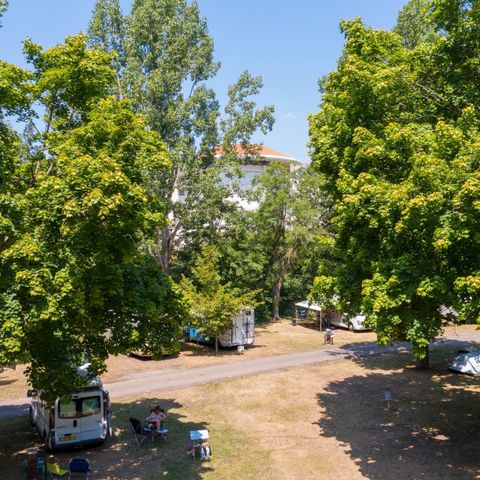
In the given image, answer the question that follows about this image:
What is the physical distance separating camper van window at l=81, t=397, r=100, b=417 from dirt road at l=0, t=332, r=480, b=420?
5638 millimetres

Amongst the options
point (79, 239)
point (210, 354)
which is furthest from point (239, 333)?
point (79, 239)

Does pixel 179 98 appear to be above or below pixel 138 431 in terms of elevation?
above

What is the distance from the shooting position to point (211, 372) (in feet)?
81.3

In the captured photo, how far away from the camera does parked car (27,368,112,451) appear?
14.6 meters

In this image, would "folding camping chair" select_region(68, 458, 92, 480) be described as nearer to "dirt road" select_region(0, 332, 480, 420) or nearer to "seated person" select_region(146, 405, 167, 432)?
"seated person" select_region(146, 405, 167, 432)

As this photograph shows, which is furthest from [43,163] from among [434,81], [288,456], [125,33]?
[125,33]

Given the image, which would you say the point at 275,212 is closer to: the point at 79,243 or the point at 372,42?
the point at 372,42

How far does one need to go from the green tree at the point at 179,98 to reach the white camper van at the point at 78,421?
16435 mm

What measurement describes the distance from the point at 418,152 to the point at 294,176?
95.8 feet

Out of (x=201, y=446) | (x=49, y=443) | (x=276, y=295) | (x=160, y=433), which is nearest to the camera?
(x=201, y=446)

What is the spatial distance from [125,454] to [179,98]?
23705 mm

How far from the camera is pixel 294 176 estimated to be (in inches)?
1633

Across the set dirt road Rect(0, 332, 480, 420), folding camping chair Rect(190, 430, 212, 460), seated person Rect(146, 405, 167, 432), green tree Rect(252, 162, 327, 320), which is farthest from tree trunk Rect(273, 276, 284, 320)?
folding camping chair Rect(190, 430, 212, 460)

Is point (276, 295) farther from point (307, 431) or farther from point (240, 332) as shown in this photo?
point (307, 431)
